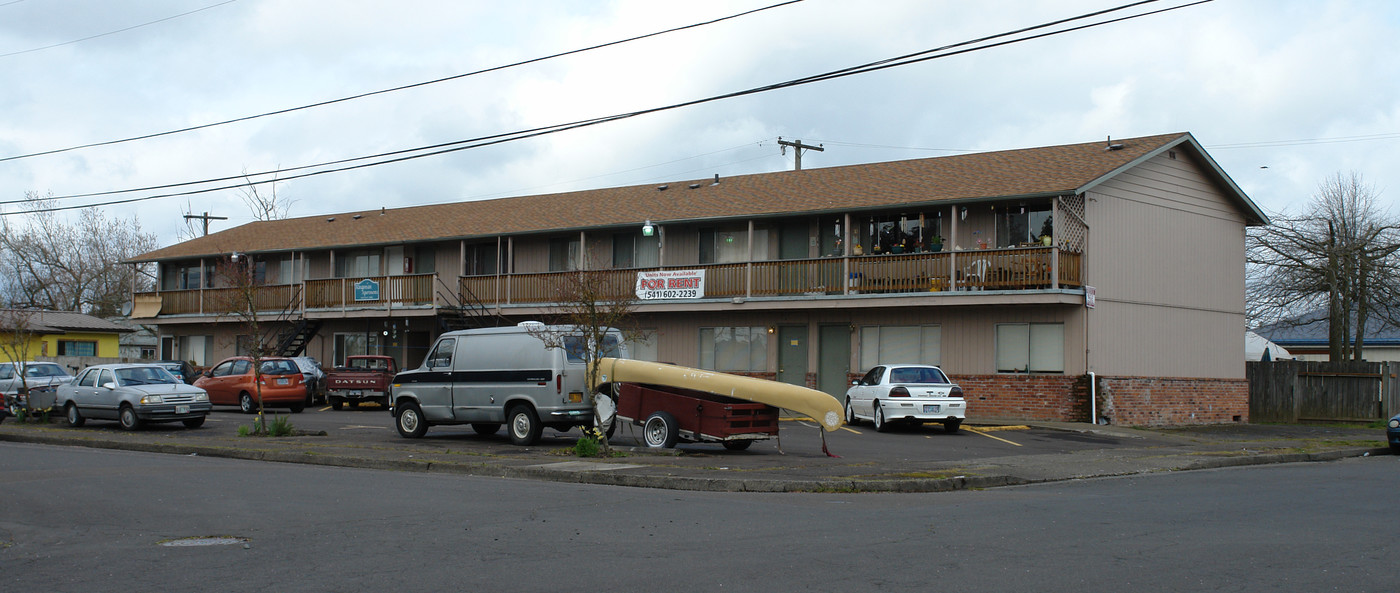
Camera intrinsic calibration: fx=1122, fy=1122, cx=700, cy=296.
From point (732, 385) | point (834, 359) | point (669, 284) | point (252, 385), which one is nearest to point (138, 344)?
point (252, 385)

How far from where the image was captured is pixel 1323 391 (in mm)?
31359

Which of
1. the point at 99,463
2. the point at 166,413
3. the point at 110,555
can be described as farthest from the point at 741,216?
the point at 110,555

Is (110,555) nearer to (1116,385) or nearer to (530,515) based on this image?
(530,515)

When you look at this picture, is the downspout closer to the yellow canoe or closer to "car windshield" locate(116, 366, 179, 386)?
the yellow canoe

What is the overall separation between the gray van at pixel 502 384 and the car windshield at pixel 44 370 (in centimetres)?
1390

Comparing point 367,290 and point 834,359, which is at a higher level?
point 367,290

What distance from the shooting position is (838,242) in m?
30.0

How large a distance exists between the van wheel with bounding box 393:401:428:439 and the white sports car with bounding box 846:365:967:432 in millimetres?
8914

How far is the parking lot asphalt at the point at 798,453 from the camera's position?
1391 cm

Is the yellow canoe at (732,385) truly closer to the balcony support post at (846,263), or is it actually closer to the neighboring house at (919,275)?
the neighboring house at (919,275)

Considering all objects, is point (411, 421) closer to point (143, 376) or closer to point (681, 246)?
point (143, 376)

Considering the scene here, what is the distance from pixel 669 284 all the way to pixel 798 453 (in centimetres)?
1418

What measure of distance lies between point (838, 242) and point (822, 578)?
23.0 meters

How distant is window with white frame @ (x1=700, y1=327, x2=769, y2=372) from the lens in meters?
30.7
